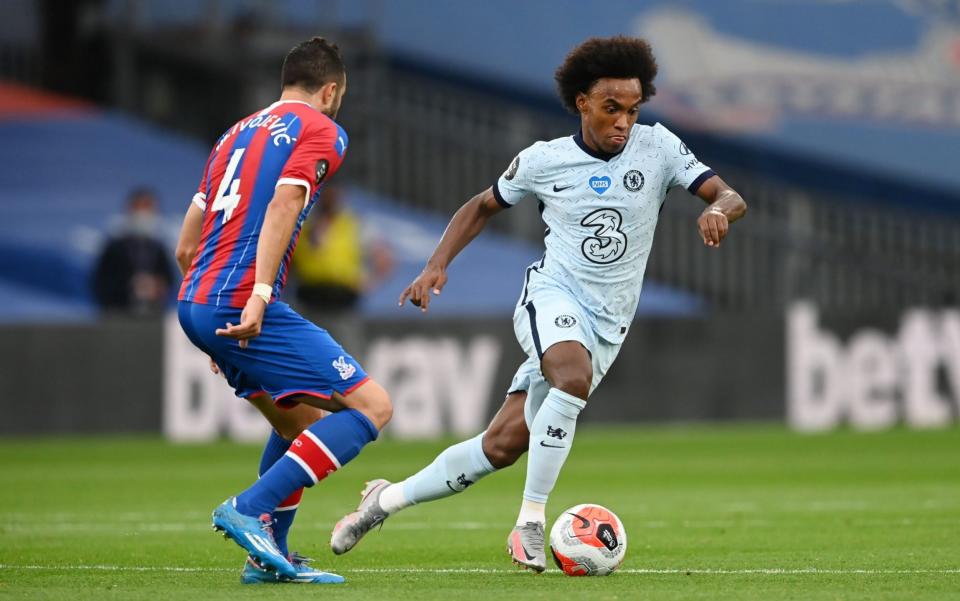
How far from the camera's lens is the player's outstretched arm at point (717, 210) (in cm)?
659

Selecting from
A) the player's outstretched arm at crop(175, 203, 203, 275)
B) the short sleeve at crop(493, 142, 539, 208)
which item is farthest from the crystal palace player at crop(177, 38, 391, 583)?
the short sleeve at crop(493, 142, 539, 208)

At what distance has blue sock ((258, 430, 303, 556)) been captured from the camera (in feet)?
22.1

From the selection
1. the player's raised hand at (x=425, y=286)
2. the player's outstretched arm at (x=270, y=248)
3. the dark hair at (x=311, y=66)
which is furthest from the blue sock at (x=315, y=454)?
the dark hair at (x=311, y=66)

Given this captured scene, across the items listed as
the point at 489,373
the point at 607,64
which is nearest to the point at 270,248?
the point at 607,64

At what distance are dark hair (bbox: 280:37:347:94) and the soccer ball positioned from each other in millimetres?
1930

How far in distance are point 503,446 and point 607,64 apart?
161 cm

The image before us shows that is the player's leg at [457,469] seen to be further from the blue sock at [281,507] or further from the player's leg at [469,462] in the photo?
the blue sock at [281,507]

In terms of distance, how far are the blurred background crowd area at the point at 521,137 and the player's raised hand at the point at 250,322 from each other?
37.4 ft

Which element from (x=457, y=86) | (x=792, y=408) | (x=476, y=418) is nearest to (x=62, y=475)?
(x=476, y=418)

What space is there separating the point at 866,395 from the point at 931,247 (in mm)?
3928

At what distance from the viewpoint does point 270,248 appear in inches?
248

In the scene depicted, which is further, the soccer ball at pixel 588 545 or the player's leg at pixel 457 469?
the player's leg at pixel 457 469

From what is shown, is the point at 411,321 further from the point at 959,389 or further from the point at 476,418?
the point at 959,389

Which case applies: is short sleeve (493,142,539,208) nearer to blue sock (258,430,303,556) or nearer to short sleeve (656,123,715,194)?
short sleeve (656,123,715,194)
